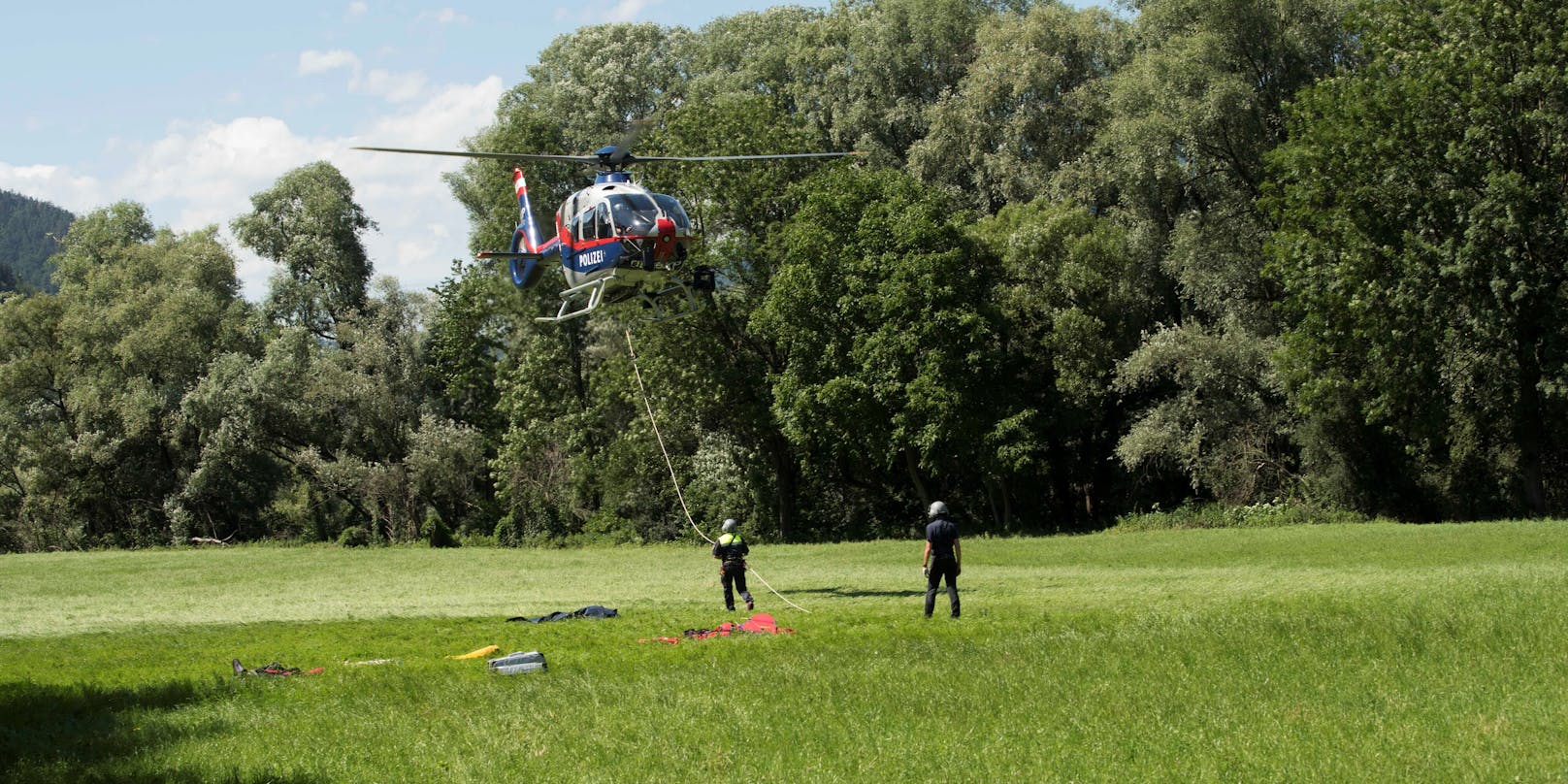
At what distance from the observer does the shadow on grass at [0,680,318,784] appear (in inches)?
487

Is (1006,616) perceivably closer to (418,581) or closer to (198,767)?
(198,767)

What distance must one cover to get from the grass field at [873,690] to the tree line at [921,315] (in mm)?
13434

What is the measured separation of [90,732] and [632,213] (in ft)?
50.5

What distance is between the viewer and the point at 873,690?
1503 cm

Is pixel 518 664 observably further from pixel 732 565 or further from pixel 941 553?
pixel 732 565

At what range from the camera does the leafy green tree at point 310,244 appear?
70125 mm

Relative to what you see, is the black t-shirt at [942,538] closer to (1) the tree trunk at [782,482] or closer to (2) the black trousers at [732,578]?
(2) the black trousers at [732,578]

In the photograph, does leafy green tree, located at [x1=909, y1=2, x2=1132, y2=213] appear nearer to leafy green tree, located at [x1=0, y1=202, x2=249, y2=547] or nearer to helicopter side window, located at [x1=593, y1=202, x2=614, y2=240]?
Result: helicopter side window, located at [x1=593, y1=202, x2=614, y2=240]

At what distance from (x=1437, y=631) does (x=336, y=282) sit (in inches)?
2509

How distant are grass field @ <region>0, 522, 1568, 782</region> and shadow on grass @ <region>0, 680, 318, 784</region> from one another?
0.16ft

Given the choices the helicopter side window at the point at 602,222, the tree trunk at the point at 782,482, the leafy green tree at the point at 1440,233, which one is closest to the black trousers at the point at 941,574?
the helicopter side window at the point at 602,222

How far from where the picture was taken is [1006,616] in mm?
21109

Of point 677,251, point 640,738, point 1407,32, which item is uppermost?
point 1407,32

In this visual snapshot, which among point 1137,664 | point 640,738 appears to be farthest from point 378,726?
point 1137,664
